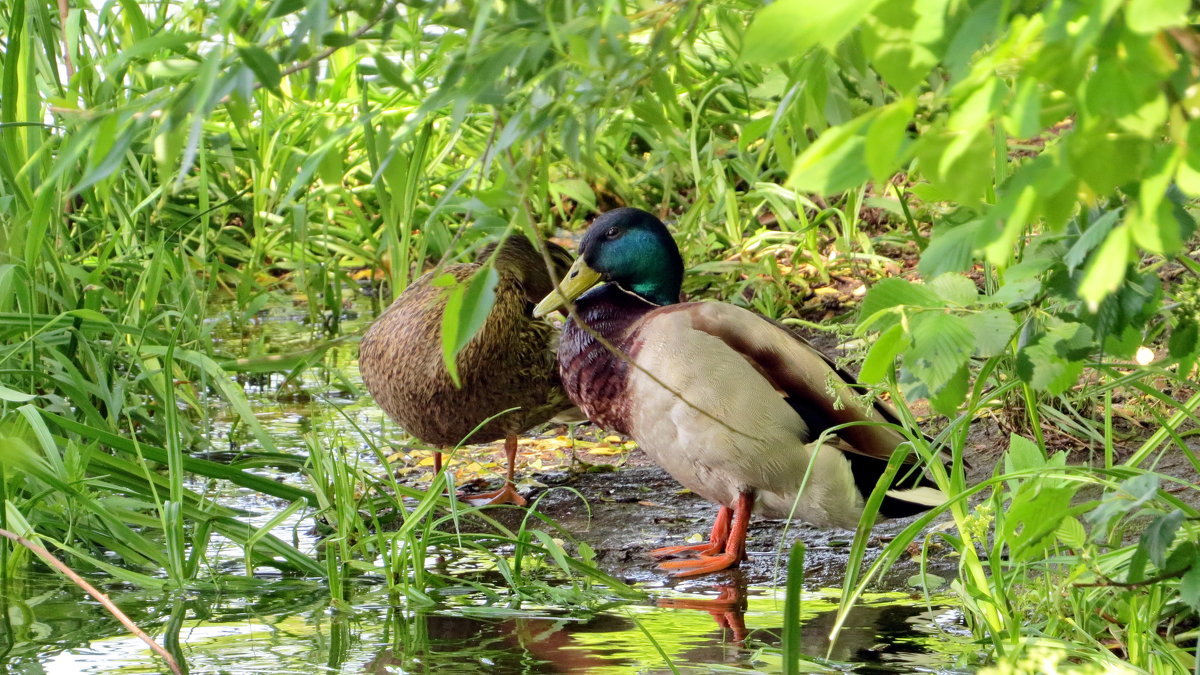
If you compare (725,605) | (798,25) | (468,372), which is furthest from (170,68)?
(468,372)

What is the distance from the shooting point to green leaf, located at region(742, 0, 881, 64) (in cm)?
99

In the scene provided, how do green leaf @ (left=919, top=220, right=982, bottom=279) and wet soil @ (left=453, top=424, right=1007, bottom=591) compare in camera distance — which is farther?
wet soil @ (left=453, top=424, right=1007, bottom=591)

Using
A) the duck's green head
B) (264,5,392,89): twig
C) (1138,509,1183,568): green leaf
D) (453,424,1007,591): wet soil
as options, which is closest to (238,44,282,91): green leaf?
(264,5,392,89): twig

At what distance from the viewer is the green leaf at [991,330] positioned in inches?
63.9

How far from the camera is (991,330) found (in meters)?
1.64

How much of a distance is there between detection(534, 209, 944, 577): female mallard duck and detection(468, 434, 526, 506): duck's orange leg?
500 millimetres

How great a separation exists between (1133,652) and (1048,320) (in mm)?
644

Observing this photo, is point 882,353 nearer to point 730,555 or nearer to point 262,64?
point 262,64

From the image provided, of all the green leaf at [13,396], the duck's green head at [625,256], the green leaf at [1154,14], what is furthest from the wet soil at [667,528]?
the green leaf at [1154,14]

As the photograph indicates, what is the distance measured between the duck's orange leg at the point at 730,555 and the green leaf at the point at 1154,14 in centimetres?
247

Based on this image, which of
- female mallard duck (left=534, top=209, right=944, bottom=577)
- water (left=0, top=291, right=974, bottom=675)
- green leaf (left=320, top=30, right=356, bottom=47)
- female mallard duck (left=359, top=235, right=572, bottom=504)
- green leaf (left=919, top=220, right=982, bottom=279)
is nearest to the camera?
green leaf (left=320, top=30, right=356, bottom=47)

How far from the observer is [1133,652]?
6.95 feet

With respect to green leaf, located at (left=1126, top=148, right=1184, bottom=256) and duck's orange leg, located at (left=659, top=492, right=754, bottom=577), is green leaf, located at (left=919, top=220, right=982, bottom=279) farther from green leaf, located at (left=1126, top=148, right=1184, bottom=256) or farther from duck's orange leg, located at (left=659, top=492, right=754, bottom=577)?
duck's orange leg, located at (left=659, top=492, right=754, bottom=577)

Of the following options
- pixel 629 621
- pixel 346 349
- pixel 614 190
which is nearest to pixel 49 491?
pixel 629 621
